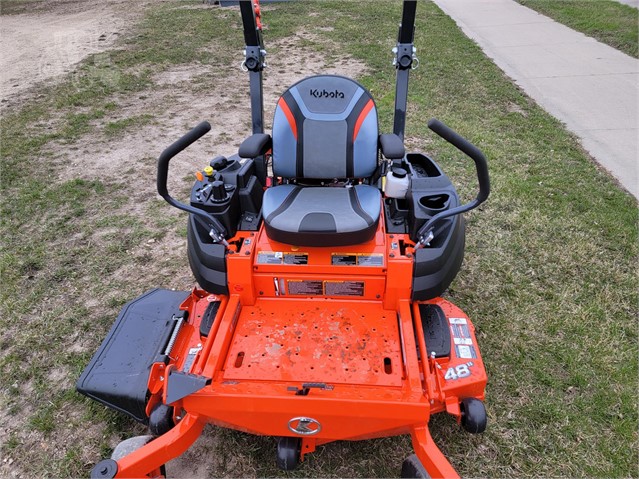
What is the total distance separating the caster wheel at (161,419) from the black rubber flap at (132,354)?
142 millimetres

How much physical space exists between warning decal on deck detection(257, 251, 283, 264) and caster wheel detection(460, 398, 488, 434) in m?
1.17

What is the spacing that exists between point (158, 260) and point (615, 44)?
8.83 metres

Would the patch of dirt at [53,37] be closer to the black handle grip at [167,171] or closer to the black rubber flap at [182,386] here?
the black handle grip at [167,171]

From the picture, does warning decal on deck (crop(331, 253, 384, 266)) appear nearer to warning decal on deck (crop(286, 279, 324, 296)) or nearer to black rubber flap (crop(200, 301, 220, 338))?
warning decal on deck (crop(286, 279, 324, 296))

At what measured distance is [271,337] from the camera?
2.41m

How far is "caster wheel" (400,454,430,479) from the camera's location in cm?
198

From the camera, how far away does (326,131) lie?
111 inches

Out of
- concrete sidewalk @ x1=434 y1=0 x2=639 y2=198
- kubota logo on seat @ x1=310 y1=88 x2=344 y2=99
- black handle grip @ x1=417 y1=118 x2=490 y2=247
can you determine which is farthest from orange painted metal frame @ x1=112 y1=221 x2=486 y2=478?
concrete sidewalk @ x1=434 y1=0 x2=639 y2=198

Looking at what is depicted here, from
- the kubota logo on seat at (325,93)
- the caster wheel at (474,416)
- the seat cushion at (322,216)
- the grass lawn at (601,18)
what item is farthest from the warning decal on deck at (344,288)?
the grass lawn at (601,18)

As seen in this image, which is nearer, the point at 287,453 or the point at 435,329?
the point at 287,453

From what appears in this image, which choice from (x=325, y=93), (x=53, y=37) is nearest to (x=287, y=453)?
(x=325, y=93)

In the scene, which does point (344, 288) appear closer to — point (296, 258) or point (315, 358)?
point (296, 258)

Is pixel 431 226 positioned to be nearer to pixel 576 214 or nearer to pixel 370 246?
pixel 370 246

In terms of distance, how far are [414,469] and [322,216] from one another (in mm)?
1256
